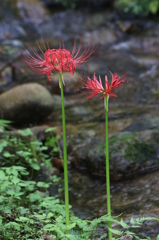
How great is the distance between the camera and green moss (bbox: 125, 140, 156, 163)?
4561 millimetres

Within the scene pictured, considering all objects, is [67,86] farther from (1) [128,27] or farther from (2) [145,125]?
(1) [128,27]

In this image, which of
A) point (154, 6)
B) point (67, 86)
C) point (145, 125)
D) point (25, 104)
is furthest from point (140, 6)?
point (145, 125)

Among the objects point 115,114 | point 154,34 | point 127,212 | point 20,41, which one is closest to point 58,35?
point 20,41

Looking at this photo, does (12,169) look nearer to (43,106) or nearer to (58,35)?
(43,106)

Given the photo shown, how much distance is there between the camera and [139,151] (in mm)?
4602

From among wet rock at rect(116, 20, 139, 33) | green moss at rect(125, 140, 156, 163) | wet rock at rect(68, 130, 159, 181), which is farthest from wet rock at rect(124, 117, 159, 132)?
wet rock at rect(116, 20, 139, 33)

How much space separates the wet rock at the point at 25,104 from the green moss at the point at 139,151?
7.31ft

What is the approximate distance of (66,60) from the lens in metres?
2.14

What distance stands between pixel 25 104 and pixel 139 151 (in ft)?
7.91

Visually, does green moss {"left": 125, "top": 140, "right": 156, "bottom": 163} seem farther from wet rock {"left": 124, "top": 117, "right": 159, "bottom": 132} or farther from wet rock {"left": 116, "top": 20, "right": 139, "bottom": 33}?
wet rock {"left": 116, "top": 20, "right": 139, "bottom": 33}

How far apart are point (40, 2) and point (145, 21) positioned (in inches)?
189

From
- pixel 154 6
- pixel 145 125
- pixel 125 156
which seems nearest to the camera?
pixel 125 156

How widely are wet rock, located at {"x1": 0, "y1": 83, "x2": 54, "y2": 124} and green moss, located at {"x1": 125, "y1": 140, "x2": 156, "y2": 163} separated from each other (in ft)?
7.31

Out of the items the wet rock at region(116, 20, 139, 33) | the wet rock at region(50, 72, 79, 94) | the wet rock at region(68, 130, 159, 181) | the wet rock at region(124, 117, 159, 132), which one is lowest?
the wet rock at region(68, 130, 159, 181)
